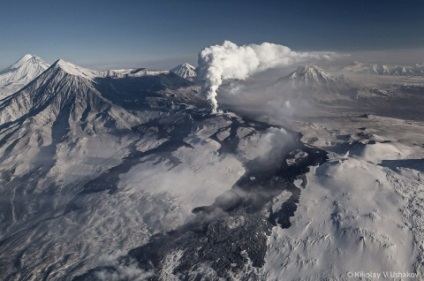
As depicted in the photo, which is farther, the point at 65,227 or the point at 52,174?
the point at 52,174

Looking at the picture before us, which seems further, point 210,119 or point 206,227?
point 210,119

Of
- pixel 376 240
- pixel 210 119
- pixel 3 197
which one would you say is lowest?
pixel 3 197

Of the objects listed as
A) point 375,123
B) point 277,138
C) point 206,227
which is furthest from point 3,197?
point 375,123

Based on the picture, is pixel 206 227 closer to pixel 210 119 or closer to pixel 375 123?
pixel 210 119

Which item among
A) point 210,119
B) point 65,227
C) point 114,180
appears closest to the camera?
point 65,227

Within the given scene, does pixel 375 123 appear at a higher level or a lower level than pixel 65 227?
higher

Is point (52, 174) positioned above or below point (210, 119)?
below

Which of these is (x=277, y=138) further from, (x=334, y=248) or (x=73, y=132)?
(x=73, y=132)

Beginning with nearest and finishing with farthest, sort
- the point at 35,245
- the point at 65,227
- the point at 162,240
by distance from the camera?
the point at 162,240 → the point at 35,245 → the point at 65,227

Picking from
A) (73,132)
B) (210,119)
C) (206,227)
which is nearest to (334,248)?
(206,227)
